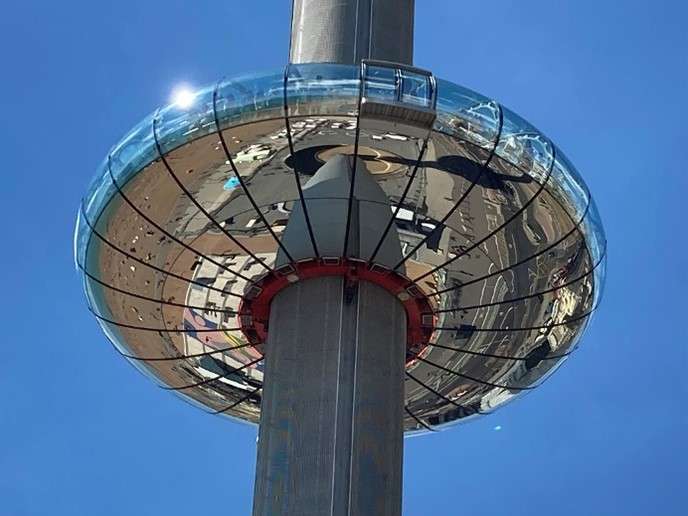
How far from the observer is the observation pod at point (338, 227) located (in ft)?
57.6

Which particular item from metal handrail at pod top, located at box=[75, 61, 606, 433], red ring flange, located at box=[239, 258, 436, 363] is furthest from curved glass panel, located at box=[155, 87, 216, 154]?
red ring flange, located at box=[239, 258, 436, 363]

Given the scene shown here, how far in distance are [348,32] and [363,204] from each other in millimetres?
4063

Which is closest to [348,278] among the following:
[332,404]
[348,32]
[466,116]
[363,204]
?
[363,204]

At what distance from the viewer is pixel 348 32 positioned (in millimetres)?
21516

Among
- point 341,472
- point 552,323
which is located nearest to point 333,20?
point 552,323

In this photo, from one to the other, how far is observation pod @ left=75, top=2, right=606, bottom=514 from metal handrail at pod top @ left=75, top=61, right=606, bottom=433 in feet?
0.08

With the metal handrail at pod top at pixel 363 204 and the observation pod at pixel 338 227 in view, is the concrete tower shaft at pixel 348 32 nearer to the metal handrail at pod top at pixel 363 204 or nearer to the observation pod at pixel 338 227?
the observation pod at pixel 338 227

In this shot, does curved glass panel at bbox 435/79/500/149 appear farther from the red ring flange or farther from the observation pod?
the red ring flange

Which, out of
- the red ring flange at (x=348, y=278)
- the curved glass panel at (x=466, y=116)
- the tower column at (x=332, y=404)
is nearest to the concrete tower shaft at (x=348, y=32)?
the curved glass panel at (x=466, y=116)

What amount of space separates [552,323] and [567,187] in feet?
8.40

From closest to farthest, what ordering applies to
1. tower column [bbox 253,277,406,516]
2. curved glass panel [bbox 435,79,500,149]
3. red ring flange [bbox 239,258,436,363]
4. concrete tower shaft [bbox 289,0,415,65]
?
tower column [bbox 253,277,406,516] → curved glass panel [bbox 435,79,500,149] → red ring flange [bbox 239,258,436,363] → concrete tower shaft [bbox 289,0,415,65]

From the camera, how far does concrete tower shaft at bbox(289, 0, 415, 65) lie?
840 inches

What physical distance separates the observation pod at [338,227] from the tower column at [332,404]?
0.04 m

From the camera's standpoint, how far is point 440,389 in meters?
20.9
